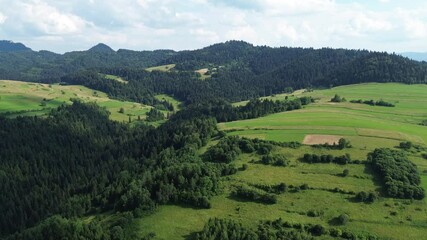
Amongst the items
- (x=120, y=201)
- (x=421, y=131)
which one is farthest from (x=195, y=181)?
(x=421, y=131)

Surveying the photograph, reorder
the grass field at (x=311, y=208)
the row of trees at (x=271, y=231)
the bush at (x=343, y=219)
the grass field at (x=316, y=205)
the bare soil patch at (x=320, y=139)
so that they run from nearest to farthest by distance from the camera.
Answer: the row of trees at (x=271, y=231) → the grass field at (x=311, y=208) → the grass field at (x=316, y=205) → the bush at (x=343, y=219) → the bare soil patch at (x=320, y=139)

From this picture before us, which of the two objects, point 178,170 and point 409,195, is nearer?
point 409,195

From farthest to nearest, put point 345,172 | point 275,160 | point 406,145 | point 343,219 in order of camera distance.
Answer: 1. point 406,145
2. point 275,160
3. point 345,172
4. point 343,219

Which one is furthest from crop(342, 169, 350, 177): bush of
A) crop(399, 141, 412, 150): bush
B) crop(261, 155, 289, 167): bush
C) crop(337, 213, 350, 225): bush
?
crop(399, 141, 412, 150): bush

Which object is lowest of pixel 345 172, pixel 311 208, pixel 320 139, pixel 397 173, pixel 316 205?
pixel 311 208

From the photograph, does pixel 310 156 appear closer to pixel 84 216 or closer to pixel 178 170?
pixel 178 170

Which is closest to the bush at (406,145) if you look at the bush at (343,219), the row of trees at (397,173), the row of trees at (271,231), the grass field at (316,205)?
the grass field at (316,205)

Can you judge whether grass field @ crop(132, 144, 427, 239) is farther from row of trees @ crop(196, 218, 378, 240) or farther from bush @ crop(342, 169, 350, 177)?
row of trees @ crop(196, 218, 378, 240)

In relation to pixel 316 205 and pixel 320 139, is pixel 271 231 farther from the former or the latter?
pixel 320 139

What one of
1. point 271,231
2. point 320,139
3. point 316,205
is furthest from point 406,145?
point 271,231

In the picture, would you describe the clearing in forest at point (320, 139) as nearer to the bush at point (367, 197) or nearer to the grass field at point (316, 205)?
the grass field at point (316, 205)

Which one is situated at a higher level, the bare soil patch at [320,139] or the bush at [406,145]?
the bare soil patch at [320,139]
